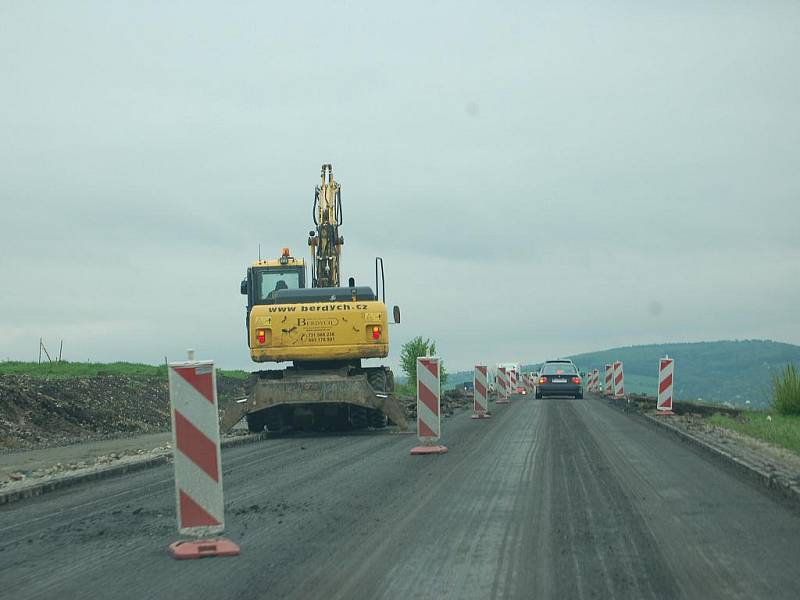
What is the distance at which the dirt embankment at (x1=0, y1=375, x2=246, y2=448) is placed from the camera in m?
22.2

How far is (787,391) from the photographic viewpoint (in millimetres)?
23359

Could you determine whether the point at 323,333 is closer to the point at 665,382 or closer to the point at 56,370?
the point at 665,382

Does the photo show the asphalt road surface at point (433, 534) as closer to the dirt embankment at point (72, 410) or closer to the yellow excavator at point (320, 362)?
the yellow excavator at point (320, 362)

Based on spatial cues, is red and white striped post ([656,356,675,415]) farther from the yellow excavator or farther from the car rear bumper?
the car rear bumper

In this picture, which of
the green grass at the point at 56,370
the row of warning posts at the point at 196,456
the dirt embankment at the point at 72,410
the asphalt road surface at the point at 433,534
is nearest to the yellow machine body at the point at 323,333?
the dirt embankment at the point at 72,410

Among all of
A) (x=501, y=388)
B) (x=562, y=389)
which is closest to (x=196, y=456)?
(x=501, y=388)

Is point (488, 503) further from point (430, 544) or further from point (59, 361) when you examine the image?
point (59, 361)

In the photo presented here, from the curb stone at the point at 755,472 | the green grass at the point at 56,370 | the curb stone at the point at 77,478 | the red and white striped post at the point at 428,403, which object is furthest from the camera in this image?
the green grass at the point at 56,370

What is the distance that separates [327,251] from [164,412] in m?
8.30

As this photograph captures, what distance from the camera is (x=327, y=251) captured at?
85.7ft

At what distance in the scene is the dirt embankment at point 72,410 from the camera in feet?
73.0

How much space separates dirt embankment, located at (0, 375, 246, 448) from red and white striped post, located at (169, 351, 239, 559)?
13.6 meters

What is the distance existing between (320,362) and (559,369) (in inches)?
861

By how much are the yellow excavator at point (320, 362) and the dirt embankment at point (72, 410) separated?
15.4ft
